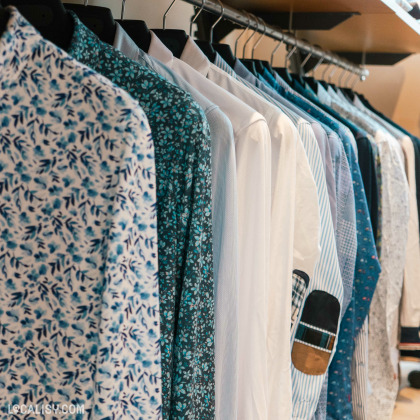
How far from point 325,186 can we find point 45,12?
573mm

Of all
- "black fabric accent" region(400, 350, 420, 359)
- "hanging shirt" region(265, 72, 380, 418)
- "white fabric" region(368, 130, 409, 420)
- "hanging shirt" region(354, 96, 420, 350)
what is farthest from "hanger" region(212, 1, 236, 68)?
"black fabric accent" region(400, 350, 420, 359)

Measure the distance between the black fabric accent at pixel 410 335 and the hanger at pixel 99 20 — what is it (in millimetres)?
1264

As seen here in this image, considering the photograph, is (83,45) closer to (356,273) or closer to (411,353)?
(356,273)

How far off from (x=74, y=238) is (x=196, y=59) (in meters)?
0.53

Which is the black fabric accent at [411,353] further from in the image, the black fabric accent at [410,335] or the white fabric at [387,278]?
the white fabric at [387,278]

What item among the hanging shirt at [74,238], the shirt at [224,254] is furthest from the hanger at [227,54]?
the hanging shirt at [74,238]

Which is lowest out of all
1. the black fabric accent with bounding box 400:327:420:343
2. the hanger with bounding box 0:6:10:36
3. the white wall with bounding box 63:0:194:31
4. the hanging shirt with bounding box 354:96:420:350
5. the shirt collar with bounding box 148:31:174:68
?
the black fabric accent with bounding box 400:327:420:343

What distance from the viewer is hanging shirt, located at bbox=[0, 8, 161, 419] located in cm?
70

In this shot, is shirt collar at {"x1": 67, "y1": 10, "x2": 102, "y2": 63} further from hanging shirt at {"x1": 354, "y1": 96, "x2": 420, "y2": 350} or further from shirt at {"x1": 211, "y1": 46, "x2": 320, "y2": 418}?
hanging shirt at {"x1": 354, "y1": 96, "x2": 420, "y2": 350}

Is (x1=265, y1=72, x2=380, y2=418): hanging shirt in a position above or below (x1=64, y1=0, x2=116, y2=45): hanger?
below

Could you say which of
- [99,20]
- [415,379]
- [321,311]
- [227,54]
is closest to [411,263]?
[415,379]

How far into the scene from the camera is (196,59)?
3.80 feet

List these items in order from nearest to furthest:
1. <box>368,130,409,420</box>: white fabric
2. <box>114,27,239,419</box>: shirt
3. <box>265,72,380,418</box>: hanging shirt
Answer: <box>114,27,239,419</box>: shirt → <box>265,72,380,418</box>: hanging shirt → <box>368,130,409,420</box>: white fabric

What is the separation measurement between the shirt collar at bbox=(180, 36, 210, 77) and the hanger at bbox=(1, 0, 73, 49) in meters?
0.27
